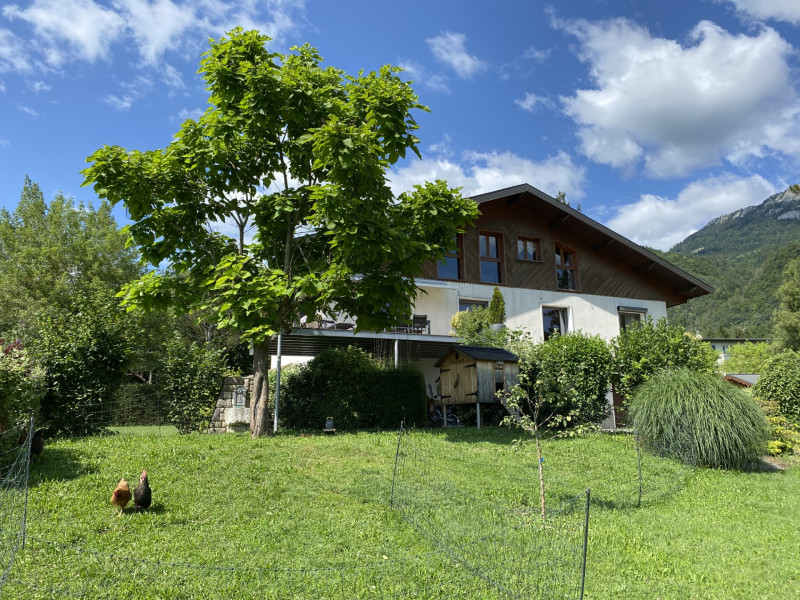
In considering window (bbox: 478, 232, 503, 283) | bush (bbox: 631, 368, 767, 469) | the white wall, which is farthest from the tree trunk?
window (bbox: 478, 232, 503, 283)

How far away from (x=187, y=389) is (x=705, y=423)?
12433mm

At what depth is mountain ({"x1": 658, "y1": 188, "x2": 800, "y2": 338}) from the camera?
68812mm

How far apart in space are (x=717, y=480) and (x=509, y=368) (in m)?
6.51

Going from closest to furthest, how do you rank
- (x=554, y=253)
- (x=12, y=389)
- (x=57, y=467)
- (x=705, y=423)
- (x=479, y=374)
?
(x=57, y=467), (x=12, y=389), (x=705, y=423), (x=479, y=374), (x=554, y=253)

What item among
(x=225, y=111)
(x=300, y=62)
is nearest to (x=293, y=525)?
(x=225, y=111)

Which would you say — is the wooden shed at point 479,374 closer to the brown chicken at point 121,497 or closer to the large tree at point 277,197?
the large tree at point 277,197

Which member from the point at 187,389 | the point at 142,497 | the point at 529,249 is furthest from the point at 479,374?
the point at 529,249

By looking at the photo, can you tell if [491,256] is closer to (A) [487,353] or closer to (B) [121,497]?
(A) [487,353]

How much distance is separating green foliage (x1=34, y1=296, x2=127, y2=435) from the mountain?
38.4 metres

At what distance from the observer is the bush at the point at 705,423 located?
1076 cm

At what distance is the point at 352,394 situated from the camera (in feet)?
48.6

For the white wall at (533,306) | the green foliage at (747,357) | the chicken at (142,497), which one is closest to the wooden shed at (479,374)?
the white wall at (533,306)

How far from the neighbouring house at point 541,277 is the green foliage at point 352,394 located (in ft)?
12.6

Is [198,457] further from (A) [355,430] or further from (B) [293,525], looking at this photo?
(A) [355,430]
